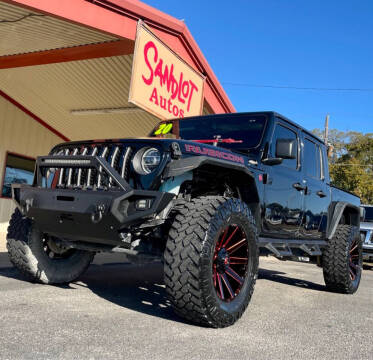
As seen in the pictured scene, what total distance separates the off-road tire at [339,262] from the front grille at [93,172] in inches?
135

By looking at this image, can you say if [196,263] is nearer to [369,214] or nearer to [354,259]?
[354,259]

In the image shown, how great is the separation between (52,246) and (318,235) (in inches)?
131

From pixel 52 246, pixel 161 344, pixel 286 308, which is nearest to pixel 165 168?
pixel 161 344

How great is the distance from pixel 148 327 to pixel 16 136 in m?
11.9

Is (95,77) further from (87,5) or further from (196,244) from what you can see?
(196,244)

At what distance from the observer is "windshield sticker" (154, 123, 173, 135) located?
5.29 meters

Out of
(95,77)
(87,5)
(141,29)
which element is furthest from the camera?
(95,77)

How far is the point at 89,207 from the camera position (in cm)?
322

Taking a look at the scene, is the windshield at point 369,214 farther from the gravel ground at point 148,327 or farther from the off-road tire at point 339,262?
the gravel ground at point 148,327

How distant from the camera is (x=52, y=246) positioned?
441 cm

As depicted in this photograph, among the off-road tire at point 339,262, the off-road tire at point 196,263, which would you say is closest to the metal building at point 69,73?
the off-road tire at point 196,263

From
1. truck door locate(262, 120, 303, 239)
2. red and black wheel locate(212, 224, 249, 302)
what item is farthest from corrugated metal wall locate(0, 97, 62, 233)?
red and black wheel locate(212, 224, 249, 302)

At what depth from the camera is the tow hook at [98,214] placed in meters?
3.14

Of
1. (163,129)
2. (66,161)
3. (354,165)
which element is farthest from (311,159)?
(354,165)
